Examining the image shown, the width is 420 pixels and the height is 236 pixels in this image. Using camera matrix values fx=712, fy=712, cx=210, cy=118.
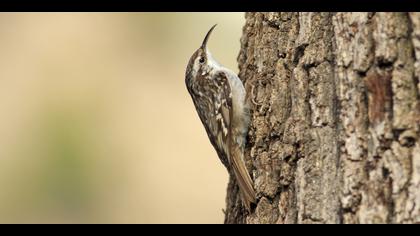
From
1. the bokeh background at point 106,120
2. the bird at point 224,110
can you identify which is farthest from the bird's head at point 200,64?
the bokeh background at point 106,120

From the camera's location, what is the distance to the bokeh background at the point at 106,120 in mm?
5445

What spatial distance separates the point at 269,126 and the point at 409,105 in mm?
687

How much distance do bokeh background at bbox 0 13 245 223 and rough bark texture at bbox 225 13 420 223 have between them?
269 cm

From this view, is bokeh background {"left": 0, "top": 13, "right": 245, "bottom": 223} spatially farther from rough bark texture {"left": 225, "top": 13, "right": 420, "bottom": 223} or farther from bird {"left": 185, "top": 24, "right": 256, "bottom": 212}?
rough bark texture {"left": 225, "top": 13, "right": 420, "bottom": 223}

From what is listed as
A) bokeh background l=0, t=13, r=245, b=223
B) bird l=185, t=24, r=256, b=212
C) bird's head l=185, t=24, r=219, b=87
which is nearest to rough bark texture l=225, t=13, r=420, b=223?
bird l=185, t=24, r=256, b=212

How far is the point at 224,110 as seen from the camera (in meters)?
3.39

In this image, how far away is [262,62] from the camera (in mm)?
2746

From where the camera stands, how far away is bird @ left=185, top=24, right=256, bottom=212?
2.80 metres

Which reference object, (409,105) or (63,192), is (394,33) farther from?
(63,192)

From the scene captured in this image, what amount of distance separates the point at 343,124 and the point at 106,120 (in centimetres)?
393

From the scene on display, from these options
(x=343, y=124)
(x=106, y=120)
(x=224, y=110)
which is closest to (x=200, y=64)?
(x=224, y=110)

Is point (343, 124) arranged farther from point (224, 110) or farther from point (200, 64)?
point (200, 64)

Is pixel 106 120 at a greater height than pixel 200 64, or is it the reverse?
pixel 200 64
